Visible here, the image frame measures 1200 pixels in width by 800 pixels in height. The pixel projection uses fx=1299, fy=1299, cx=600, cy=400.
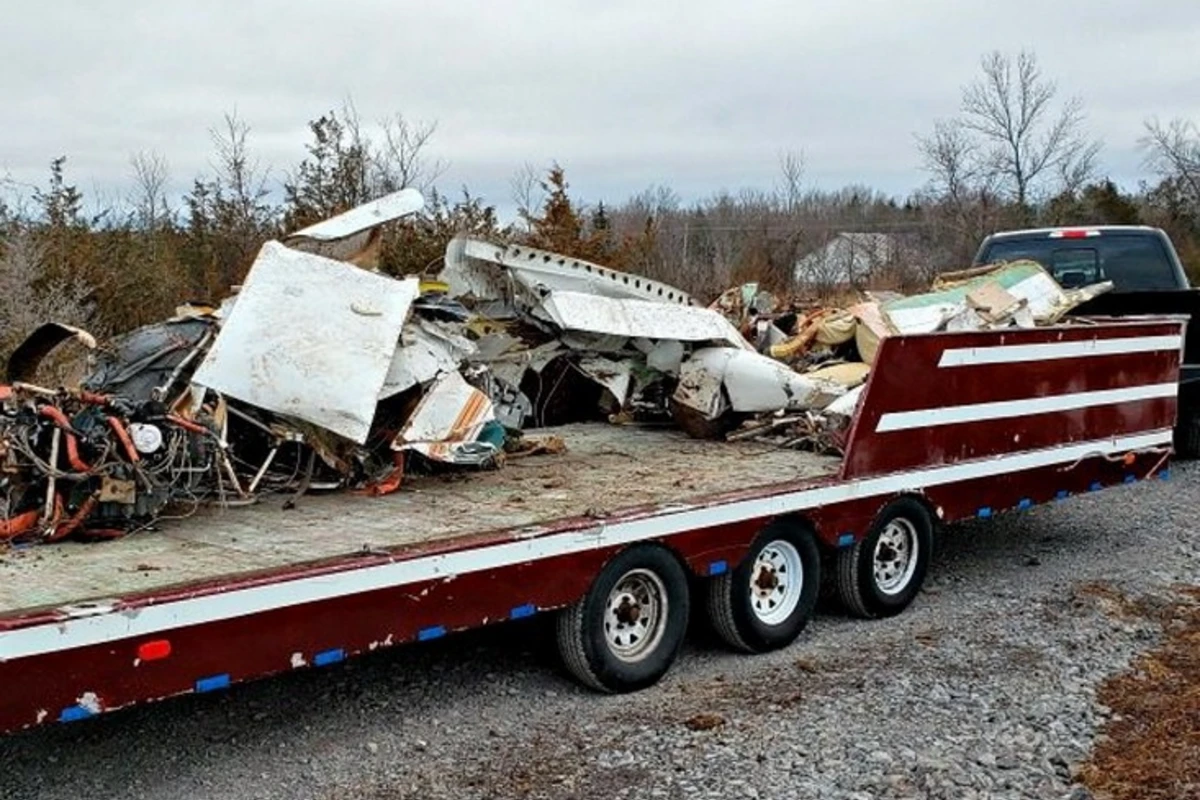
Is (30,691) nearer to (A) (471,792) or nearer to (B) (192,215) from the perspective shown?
(A) (471,792)

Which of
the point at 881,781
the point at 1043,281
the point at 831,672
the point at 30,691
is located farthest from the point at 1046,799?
the point at 1043,281

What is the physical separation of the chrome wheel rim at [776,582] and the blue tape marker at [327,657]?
2.38 meters

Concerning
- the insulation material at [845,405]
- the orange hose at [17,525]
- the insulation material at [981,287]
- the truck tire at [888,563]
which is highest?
the insulation material at [981,287]

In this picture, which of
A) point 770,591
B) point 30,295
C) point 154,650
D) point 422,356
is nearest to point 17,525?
point 154,650

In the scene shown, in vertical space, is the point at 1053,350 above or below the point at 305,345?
below

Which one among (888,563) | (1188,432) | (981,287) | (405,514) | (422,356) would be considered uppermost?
(981,287)

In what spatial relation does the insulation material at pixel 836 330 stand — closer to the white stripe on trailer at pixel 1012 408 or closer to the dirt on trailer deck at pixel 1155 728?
the white stripe on trailer at pixel 1012 408

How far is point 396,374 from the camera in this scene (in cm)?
603

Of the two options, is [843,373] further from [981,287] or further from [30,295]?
[30,295]

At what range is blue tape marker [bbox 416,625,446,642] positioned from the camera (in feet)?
15.7

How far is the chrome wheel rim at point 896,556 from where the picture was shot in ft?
23.3

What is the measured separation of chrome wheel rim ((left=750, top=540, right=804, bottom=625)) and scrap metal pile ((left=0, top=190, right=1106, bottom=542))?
0.95 metres

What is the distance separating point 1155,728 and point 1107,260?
252 inches

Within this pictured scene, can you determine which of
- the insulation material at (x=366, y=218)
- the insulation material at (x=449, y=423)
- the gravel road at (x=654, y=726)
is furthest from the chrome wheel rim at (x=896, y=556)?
the insulation material at (x=366, y=218)
